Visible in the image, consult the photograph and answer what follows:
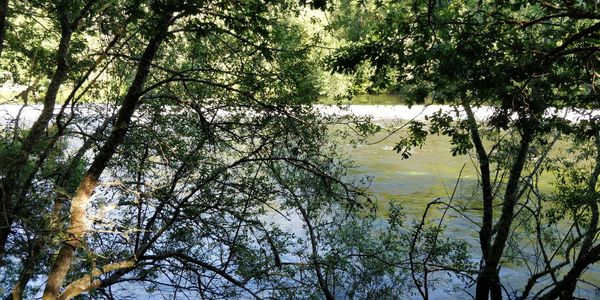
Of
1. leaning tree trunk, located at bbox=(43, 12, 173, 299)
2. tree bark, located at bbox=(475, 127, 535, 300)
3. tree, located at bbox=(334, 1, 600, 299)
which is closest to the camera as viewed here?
leaning tree trunk, located at bbox=(43, 12, 173, 299)

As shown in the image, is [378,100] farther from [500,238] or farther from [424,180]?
[500,238]

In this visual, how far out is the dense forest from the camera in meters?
4.38

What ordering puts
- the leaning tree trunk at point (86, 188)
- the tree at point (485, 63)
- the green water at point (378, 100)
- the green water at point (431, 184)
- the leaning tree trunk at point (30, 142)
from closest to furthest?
the leaning tree trunk at point (86, 188) → the leaning tree trunk at point (30, 142) → the tree at point (485, 63) → the green water at point (378, 100) → the green water at point (431, 184)

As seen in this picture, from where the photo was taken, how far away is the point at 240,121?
6734 mm

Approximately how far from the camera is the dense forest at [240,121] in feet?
14.4

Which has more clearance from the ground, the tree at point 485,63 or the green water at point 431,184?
the tree at point 485,63

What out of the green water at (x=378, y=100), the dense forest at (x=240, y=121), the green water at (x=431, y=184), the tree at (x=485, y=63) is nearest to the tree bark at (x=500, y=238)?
the dense forest at (x=240, y=121)

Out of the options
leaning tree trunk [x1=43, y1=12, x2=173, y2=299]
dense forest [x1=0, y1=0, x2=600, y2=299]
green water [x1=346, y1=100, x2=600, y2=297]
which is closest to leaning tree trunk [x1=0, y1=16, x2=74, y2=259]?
dense forest [x1=0, y1=0, x2=600, y2=299]

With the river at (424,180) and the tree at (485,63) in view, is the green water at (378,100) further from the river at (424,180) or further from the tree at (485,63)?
the tree at (485,63)

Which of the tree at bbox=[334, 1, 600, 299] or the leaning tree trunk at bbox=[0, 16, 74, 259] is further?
the tree at bbox=[334, 1, 600, 299]

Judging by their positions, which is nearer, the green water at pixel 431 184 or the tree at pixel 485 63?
the tree at pixel 485 63

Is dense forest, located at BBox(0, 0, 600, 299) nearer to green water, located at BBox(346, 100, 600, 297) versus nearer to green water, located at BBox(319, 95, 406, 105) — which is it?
green water, located at BBox(319, 95, 406, 105)

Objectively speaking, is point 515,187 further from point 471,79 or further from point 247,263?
point 247,263

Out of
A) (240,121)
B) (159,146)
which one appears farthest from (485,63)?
(159,146)
